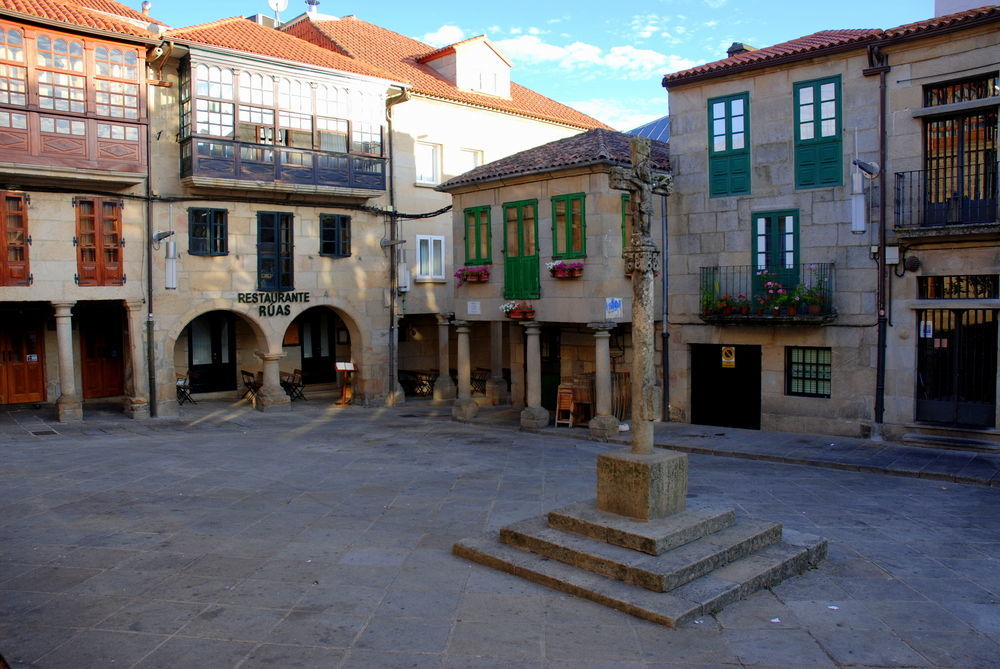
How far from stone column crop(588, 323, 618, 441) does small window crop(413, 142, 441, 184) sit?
33.6ft

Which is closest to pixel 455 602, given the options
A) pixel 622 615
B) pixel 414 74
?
pixel 622 615

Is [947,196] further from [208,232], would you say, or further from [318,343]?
[318,343]

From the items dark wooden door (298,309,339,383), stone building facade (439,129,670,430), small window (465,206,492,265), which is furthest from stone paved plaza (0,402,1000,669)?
dark wooden door (298,309,339,383)

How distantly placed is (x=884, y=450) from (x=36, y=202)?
19.2m

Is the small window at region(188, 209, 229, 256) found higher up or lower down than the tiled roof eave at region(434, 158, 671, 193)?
lower down

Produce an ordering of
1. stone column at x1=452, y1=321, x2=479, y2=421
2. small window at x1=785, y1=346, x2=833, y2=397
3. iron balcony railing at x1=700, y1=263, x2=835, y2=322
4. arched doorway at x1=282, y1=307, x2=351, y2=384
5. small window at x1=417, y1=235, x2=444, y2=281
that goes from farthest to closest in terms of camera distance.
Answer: arched doorway at x1=282, y1=307, x2=351, y2=384, small window at x1=417, y1=235, x2=444, y2=281, stone column at x1=452, y1=321, x2=479, y2=421, small window at x1=785, y1=346, x2=833, y2=397, iron balcony railing at x1=700, y1=263, x2=835, y2=322

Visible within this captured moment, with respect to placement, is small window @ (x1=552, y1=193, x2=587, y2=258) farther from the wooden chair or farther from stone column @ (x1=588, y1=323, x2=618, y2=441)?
the wooden chair

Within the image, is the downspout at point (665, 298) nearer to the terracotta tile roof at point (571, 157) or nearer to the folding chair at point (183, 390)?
the terracotta tile roof at point (571, 157)

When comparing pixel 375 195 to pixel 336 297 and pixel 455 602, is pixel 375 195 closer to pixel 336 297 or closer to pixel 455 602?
pixel 336 297

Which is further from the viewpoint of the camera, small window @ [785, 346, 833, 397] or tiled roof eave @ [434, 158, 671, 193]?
tiled roof eave @ [434, 158, 671, 193]

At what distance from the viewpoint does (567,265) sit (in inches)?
738

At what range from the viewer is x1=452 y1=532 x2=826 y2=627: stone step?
24.2 ft

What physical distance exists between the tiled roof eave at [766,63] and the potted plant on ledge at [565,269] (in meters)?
4.67

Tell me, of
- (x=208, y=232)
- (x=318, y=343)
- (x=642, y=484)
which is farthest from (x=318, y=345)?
(x=642, y=484)
